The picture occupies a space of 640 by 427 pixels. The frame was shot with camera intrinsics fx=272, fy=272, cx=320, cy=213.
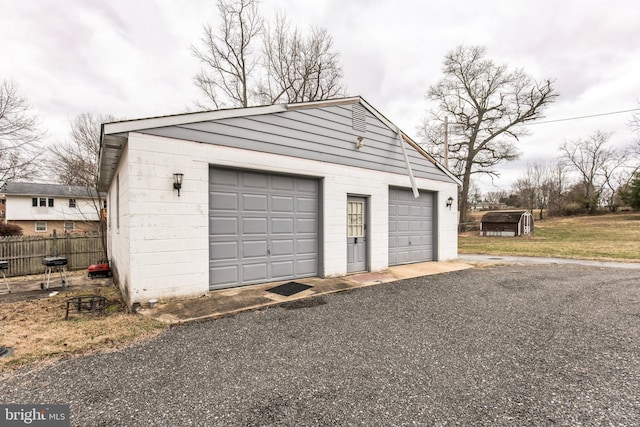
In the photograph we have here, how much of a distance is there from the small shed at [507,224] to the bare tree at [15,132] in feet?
101

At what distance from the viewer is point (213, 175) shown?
533cm

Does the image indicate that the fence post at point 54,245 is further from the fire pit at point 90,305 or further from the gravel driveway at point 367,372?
the gravel driveway at point 367,372

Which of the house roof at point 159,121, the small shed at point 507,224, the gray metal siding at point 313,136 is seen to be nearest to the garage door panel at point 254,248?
the gray metal siding at point 313,136

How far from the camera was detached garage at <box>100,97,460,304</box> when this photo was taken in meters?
4.59

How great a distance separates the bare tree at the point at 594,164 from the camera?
3478 centimetres

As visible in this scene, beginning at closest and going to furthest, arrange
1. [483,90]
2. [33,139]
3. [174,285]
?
[174,285] → [33,139] → [483,90]

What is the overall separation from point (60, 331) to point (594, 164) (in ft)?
174

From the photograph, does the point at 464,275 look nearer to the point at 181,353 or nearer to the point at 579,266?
the point at 579,266

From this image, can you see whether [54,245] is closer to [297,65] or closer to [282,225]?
[282,225]

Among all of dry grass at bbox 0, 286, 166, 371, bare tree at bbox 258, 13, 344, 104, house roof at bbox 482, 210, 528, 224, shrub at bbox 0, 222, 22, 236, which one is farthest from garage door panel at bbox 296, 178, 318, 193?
shrub at bbox 0, 222, 22, 236

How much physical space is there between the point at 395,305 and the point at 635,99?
20933 millimetres

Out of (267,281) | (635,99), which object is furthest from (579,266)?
(635,99)

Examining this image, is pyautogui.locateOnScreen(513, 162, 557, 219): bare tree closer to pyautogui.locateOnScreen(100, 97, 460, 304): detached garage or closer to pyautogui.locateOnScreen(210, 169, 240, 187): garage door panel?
pyautogui.locateOnScreen(100, 97, 460, 304): detached garage

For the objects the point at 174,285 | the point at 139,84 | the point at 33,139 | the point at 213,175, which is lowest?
the point at 174,285
